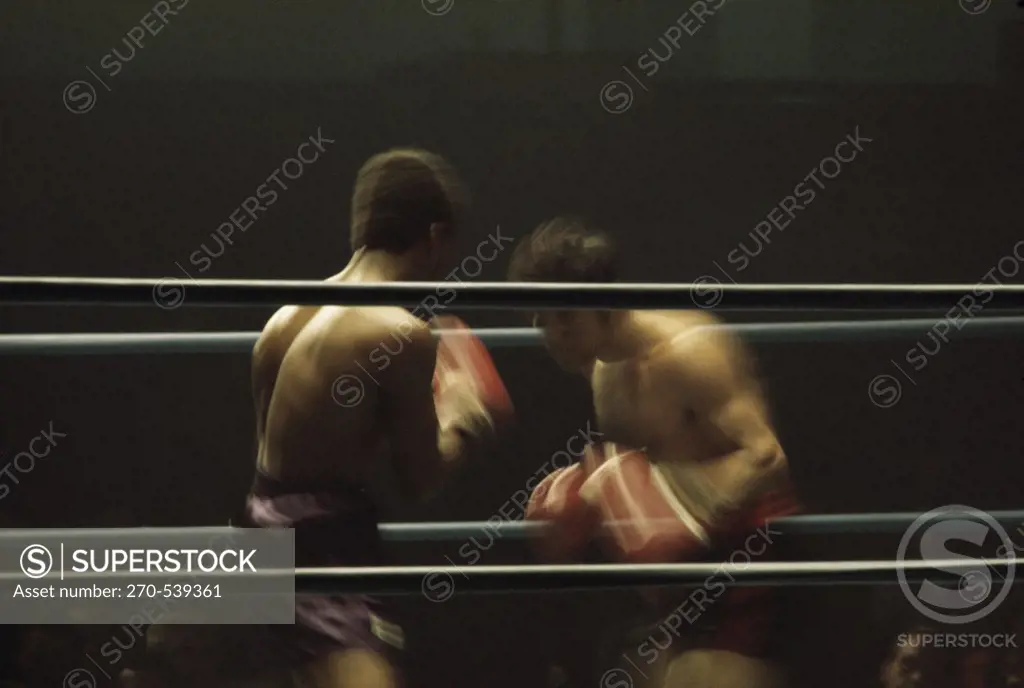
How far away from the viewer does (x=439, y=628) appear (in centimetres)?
106

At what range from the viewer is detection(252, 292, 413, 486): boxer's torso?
101cm

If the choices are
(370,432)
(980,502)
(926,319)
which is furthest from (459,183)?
(980,502)

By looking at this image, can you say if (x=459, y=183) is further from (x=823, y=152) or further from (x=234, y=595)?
(x=823, y=152)

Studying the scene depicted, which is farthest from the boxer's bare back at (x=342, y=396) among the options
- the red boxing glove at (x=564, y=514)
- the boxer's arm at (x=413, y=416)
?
the red boxing glove at (x=564, y=514)

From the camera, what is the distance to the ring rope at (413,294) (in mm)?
720

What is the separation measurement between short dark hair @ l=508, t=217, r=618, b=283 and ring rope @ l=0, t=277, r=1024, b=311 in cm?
40

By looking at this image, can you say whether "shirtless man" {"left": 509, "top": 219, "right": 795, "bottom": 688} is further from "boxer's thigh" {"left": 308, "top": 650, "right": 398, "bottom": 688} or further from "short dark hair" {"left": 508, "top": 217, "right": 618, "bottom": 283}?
"boxer's thigh" {"left": 308, "top": 650, "right": 398, "bottom": 688}

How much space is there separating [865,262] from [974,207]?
27 cm

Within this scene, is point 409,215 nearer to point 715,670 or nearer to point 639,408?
point 639,408

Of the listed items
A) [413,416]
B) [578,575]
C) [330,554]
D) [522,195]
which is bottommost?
[578,575]

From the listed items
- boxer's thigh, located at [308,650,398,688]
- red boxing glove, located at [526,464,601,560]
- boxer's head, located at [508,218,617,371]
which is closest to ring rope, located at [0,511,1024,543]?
red boxing glove, located at [526,464,601,560]

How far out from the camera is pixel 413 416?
996 millimetres

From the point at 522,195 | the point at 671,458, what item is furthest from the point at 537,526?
the point at 522,195

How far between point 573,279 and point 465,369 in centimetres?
20
